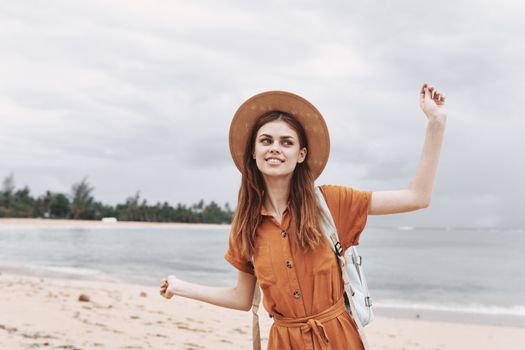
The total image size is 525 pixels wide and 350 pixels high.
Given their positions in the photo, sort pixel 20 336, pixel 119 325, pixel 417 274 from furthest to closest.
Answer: pixel 417 274
pixel 119 325
pixel 20 336

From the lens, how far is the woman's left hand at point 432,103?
1983 millimetres

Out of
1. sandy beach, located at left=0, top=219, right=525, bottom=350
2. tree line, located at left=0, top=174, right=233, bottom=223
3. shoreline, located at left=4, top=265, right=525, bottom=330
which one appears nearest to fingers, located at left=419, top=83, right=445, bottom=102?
sandy beach, located at left=0, top=219, right=525, bottom=350

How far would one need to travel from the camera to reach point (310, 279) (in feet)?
6.57

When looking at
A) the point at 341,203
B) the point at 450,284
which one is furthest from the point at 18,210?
the point at 341,203

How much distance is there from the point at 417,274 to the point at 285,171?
1596 centimetres

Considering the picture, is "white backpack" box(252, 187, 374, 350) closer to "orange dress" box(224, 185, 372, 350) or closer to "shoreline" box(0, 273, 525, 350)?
"orange dress" box(224, 185, 372, 350)

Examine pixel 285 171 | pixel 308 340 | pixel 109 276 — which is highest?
pixel 285 171

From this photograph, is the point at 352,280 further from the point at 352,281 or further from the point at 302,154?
the point at 302,154

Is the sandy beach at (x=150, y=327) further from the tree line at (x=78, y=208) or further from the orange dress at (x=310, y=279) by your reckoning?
the tree line at (x=78, y=208)

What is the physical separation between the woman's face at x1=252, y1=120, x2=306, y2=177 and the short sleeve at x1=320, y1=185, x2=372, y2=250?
235 mm

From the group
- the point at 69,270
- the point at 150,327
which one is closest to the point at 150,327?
the point at 150,327

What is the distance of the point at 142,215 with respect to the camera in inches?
3359

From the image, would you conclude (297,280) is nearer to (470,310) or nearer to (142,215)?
(470,310)

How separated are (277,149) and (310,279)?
564mm
